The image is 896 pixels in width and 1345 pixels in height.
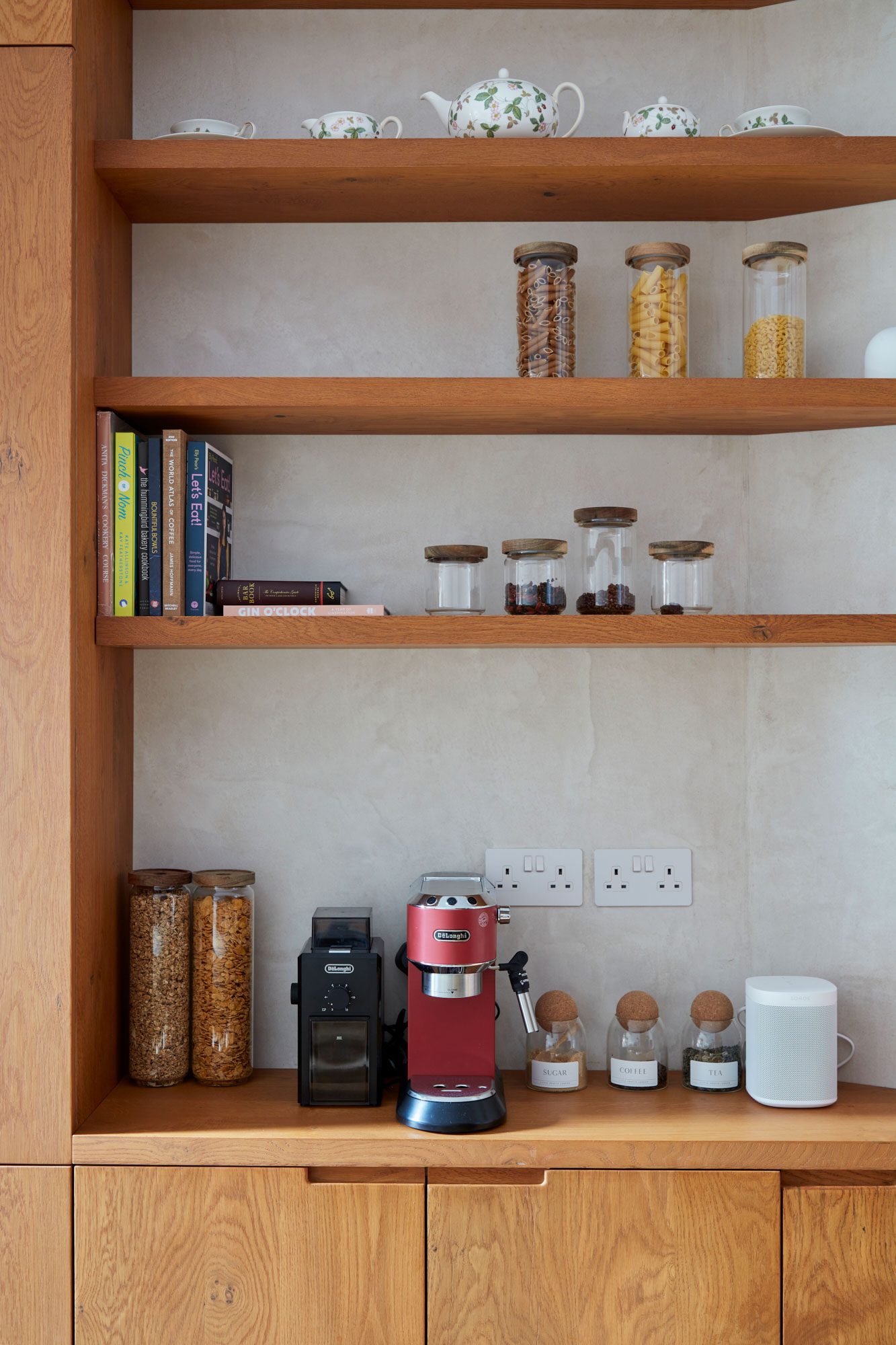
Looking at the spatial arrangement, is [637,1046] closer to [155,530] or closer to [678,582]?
[678,582]

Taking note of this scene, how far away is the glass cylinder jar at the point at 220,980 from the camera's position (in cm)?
168

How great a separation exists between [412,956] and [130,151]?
1.30 meters

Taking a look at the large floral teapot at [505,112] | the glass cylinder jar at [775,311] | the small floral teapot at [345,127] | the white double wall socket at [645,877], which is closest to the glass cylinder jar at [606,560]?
the glass cylinder jar at [775,311]

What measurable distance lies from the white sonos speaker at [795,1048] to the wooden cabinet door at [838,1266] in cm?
16

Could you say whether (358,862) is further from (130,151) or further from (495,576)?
(130,151)

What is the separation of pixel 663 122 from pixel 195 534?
97 centimetres

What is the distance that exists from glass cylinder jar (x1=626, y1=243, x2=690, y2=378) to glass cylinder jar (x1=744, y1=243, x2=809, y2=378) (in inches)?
4.2

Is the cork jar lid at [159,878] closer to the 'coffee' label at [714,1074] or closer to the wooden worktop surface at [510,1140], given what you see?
the wooden worktop surface at [510,1140]

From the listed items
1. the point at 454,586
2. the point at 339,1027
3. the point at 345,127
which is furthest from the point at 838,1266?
the point at 345,127

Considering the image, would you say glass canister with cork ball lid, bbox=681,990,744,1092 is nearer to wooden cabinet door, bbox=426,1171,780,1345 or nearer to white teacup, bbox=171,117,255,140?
wooden cabinet door, bbox=426,1171,780,1345

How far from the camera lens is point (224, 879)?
1694mm

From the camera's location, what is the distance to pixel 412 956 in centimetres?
162

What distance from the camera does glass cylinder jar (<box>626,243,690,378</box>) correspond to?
1655mm

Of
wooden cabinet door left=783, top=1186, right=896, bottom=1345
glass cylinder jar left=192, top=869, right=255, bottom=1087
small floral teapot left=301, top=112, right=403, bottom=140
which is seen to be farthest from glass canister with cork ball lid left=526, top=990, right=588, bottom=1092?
small floral teapot left=301, top=112, right=403, bottom=140
